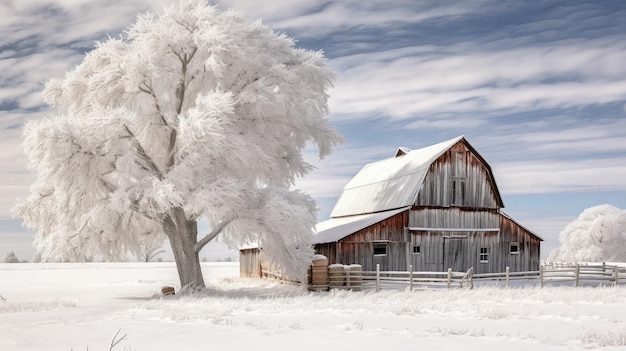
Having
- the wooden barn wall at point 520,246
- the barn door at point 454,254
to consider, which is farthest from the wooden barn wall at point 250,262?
the wooden barn wall at point 520,246

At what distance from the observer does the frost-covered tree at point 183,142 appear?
89.8 feet

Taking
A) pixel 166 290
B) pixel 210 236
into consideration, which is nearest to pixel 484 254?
pixel 210 236

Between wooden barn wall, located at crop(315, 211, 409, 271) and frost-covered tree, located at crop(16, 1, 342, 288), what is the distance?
5091 mm

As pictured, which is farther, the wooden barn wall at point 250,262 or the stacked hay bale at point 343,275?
the wooden barn wall at point 250,262

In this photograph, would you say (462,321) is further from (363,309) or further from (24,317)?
(24,317)

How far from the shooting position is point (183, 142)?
2770 centimetres

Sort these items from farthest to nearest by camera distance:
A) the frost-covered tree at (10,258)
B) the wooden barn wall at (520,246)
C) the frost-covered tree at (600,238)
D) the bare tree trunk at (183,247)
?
the frost-covered tree at (10,258) < the frost-covered tree at (600,238) < the wooden barn wall at (520,246) < the bare tree trunk at (183,247)

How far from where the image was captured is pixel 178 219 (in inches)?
1200

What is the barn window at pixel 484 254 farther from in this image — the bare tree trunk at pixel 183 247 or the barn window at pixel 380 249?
the bare tree trunk at pixel 183 247

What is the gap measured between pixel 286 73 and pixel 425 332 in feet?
53.4

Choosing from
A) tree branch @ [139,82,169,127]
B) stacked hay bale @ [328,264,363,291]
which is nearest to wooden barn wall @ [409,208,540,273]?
stacked hay bale @ [328,264,363,291]

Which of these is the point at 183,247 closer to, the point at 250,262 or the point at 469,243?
the point at 250,262

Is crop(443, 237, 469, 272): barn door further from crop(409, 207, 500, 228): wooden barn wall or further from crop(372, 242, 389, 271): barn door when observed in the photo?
crop(372, 242, 389, 271): barn door

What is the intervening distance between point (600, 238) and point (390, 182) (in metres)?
45.8
